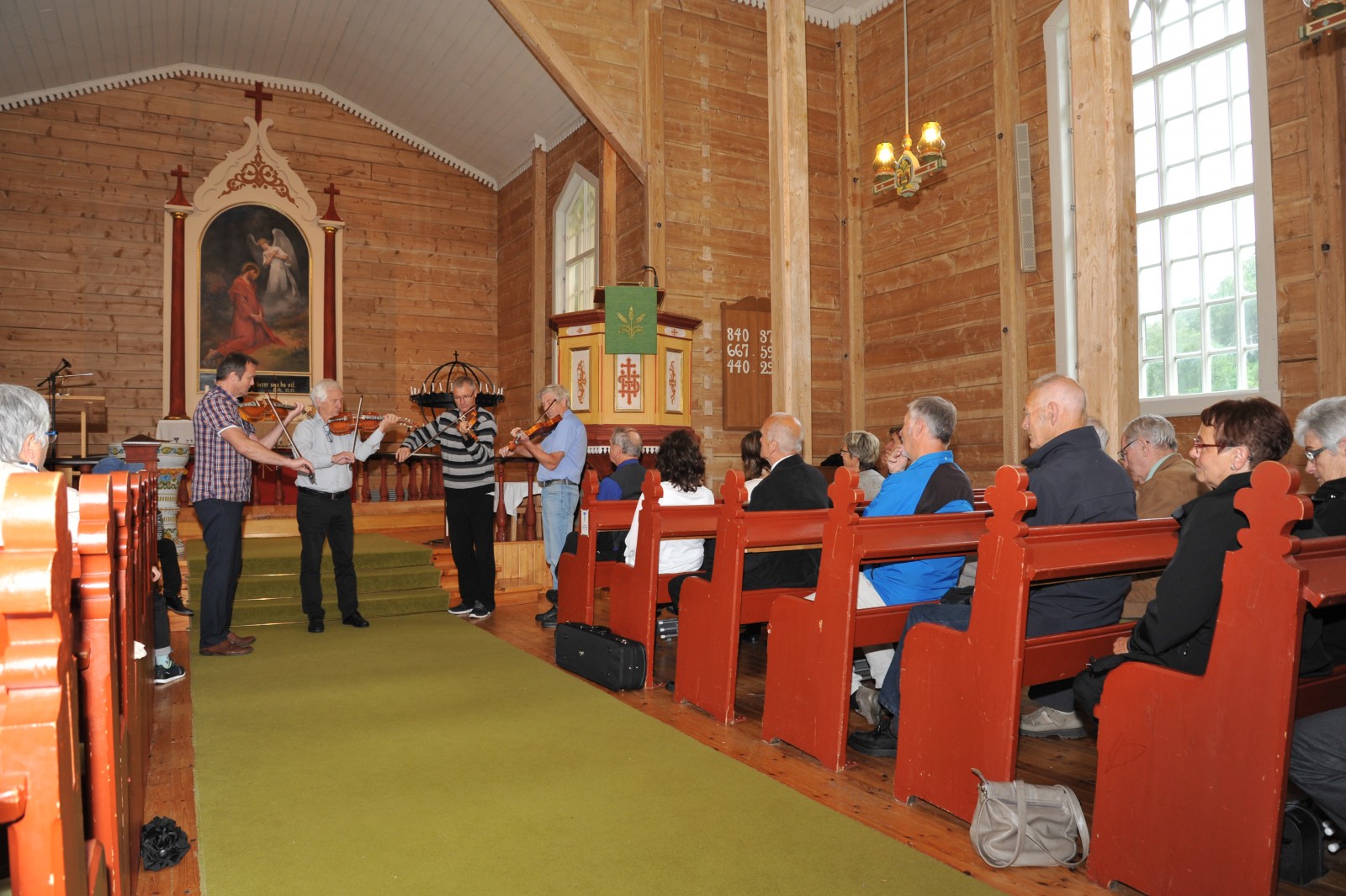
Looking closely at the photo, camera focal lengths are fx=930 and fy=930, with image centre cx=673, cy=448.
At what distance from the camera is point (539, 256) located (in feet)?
36.3

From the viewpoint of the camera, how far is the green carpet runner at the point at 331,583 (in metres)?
5.41

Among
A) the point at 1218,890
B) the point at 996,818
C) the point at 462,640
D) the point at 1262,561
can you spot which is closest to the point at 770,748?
the point at 996,818

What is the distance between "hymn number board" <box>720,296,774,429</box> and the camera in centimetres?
830

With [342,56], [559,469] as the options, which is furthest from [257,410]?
[342,56]

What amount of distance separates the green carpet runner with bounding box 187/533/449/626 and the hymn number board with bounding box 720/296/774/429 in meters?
3.15

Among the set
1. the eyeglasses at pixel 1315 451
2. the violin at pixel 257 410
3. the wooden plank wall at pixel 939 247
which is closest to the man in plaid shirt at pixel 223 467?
the violin at pixel 257 410

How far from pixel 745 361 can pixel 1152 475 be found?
511 centimetres

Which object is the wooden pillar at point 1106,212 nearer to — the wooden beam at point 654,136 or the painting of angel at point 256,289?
the wooden beam at point 654,136

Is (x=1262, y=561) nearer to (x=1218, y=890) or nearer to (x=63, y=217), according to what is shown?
(x=1218, y=890)

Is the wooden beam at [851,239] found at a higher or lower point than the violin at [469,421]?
higher

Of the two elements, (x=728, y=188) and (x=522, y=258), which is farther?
(x=522, y=258)

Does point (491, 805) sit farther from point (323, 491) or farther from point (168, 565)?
point (323, 491)

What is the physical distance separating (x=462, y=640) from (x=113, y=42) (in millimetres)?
8383

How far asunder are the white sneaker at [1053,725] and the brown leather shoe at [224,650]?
3.58 m
